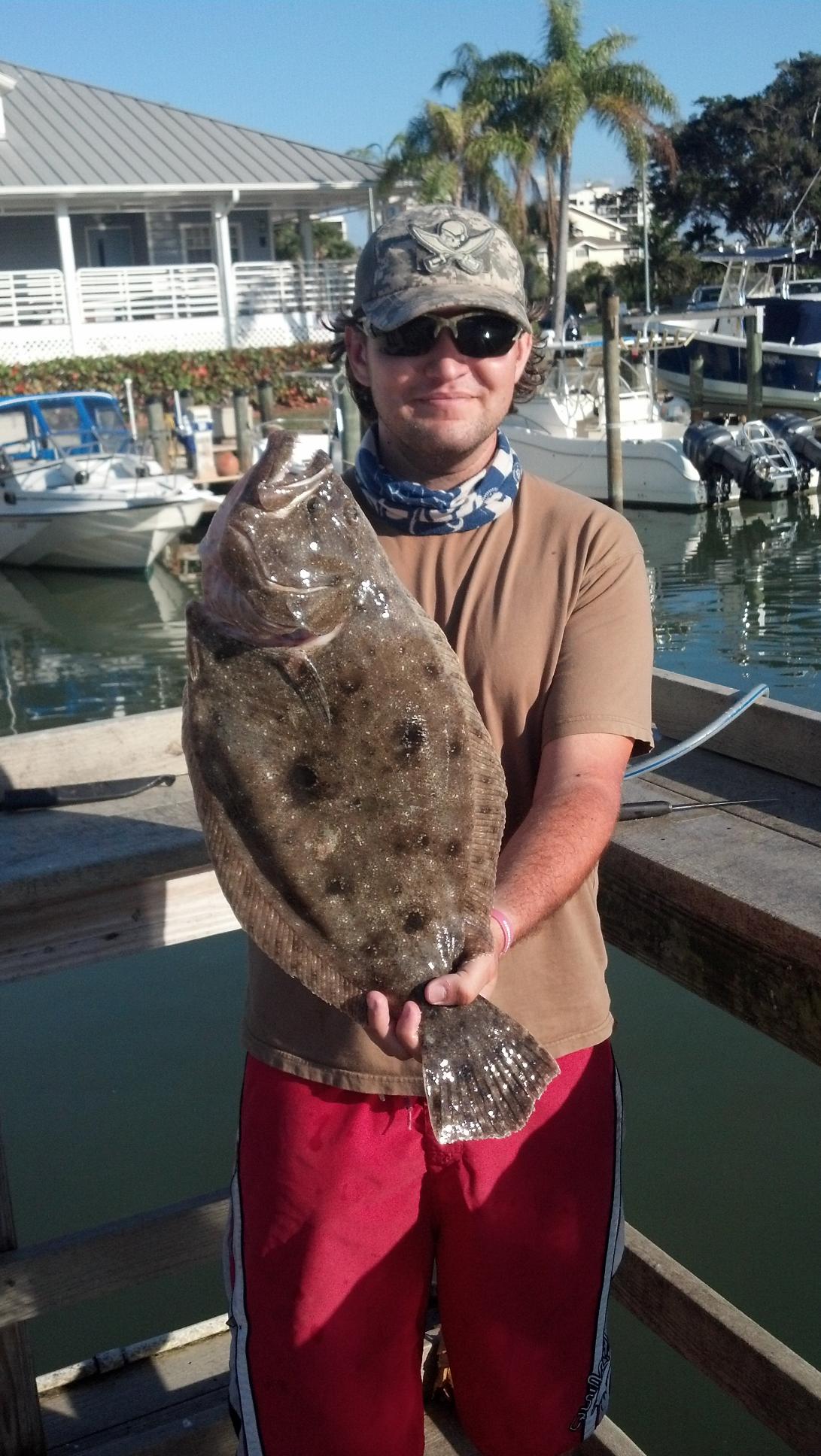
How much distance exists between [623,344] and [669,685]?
3110 centimetres

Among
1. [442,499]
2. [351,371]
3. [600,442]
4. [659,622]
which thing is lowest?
[659,622]

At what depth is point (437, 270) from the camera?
7.50 feet

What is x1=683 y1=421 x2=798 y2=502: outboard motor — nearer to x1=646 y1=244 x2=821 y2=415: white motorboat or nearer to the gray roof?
x1=646 y1=244 x2=821 y2=415: white motorboat

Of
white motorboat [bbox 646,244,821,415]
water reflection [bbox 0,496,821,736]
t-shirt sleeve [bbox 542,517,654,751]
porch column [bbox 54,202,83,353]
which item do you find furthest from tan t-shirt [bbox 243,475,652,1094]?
porch column [bbox 54,202,83,353]

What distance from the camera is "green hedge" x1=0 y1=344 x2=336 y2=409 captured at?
30.3m

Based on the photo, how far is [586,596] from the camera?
231 cm

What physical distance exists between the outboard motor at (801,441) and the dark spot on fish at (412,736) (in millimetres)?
26675

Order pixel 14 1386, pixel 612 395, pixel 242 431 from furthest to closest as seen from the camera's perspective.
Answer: pixel 242 431 < pixel 612 395 < pixel 14 1386

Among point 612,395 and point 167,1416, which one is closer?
point 167,1416

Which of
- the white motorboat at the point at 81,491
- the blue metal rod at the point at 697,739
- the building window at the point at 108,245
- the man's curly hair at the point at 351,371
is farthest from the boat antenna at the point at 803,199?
the man's curly hair at the point at 351,371

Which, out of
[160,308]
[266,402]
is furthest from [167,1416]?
[160,308]

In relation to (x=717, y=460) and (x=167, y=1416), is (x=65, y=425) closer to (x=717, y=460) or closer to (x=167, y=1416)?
(x=717, y=460)

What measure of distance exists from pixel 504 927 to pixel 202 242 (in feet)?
120

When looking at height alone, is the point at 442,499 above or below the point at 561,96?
below
